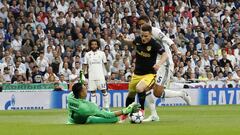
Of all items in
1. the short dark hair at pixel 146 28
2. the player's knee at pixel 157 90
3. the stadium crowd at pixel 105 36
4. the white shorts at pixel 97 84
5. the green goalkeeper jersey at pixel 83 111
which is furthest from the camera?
the stadium crowd at pixel 105 36

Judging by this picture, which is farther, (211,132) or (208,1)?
(208,1)

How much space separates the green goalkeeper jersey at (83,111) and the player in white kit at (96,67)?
7.93 metres

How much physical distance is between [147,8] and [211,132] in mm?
25320

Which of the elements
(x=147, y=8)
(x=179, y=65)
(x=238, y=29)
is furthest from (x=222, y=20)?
(x=179, y=65)

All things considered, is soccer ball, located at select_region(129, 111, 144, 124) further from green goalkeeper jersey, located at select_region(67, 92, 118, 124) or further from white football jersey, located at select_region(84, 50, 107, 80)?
white football jersey, located at select_region(84, 50, 107, 80)

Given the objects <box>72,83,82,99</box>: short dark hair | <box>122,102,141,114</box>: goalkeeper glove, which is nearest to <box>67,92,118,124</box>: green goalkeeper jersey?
<box>72,83,82,99</box>: short dark hair

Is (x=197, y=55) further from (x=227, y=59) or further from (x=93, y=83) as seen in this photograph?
(x=93, y=83)

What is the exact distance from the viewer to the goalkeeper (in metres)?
17.3

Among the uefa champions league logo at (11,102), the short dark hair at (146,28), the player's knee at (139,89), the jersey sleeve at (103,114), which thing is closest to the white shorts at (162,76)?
the player's knee at (139,89)

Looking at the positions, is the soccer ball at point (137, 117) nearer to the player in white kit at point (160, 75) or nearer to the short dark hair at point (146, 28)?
the player in white kit at point (160, 75)

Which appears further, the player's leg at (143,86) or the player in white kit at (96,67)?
the player in white kit at (96,67)

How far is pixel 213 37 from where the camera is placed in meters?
38.7

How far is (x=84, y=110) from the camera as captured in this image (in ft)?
56.5

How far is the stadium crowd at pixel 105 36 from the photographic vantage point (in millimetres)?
32594
